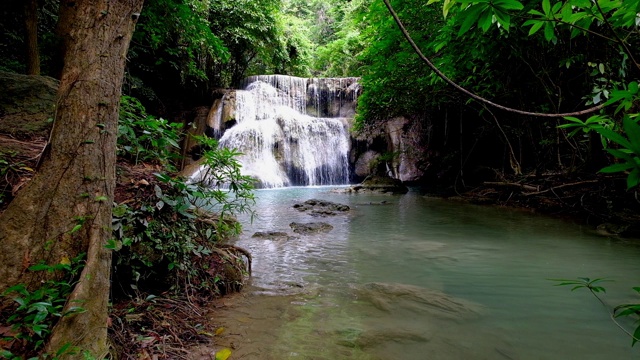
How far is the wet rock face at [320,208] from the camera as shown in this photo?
26.3 feet

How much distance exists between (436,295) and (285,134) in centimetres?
1415

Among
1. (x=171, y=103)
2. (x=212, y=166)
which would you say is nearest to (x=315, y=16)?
(x=171, y=103)

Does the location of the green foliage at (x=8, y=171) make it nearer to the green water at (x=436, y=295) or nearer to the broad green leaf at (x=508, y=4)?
the green water at (x=436, y=295)

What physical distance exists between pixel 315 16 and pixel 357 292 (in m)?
33.4

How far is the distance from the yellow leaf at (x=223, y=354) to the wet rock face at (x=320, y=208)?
5757 millimetres

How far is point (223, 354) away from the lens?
2.07 m

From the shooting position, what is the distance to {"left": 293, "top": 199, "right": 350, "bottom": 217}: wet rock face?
8008 mm

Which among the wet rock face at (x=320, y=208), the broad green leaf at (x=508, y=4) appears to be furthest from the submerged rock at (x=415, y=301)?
the wet rock face at (x=320, y=208)

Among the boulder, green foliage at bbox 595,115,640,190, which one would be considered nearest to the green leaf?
green foliage at bbox 595,115,640,190

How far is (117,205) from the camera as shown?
2.27m

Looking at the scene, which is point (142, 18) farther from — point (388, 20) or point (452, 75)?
point (452, 75)

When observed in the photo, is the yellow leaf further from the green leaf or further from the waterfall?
the waterfall

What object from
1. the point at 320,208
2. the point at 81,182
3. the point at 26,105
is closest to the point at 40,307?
the point at 81,182

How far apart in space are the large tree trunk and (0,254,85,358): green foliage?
0.05m
